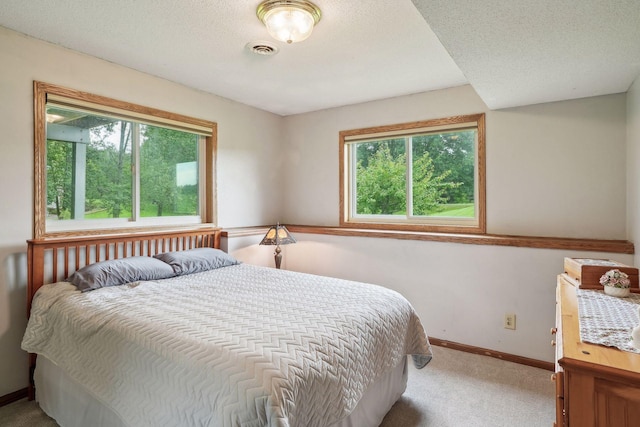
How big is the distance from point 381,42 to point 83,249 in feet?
→ 8.53

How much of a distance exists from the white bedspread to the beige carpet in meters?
0.29

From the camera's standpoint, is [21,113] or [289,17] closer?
[289,17]

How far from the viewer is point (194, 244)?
3244mm

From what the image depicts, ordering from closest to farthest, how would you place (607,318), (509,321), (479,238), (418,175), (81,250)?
(607,318), (81,250), (509,321), (479,238), (418,175)

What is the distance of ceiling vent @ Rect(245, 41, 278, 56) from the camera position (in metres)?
2.34

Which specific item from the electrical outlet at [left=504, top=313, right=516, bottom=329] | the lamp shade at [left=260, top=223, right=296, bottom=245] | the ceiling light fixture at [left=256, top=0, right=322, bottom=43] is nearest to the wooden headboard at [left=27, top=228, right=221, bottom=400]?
the lamp shade at [left=260, top=223, right=296, bottom=245]

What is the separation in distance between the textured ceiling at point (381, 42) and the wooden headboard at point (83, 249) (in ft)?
4.51

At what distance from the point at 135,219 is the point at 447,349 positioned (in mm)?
2982

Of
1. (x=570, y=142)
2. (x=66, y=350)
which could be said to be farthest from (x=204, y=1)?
(x=570, y=142)

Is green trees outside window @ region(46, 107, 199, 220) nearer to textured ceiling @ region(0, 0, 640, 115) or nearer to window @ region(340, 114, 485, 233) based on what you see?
textured ceiling @ region(0, 0, 640, 115)

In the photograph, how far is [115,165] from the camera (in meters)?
2.87

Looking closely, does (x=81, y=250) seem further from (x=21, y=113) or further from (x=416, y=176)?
(x=416, y=176)

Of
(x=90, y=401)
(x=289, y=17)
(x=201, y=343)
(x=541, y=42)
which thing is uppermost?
(x=289, y=17)

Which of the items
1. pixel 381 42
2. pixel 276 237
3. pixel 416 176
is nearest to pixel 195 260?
pixel 276 237
